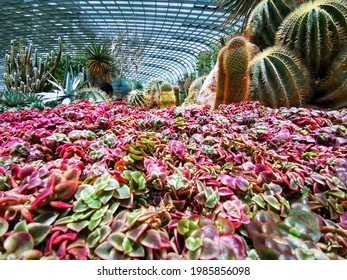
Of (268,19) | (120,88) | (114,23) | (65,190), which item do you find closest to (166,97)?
(268,19)

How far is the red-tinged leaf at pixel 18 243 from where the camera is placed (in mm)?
820

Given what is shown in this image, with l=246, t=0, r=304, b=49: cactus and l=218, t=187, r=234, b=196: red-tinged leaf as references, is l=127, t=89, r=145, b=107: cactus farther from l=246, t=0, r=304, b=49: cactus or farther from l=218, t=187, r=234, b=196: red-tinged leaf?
l=218, t=187, r=234, b=196: red-tinged leaf

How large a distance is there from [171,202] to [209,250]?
29cm

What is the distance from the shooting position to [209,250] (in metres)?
0.85

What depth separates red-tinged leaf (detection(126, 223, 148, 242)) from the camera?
849 mm

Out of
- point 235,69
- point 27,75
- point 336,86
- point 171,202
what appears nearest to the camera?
point 171,202

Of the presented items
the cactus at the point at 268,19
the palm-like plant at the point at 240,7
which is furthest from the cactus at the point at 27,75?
the cactus at the point at 268,19

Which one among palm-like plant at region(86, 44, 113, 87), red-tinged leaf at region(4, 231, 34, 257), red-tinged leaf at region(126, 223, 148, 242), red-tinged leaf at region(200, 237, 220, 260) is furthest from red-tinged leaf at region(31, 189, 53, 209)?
palm-like plant at region(86, 44, 113, 87)

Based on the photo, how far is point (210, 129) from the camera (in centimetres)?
209

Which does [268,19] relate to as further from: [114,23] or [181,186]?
[114,23]

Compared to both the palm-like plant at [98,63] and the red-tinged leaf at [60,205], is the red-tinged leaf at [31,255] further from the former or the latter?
the palm-like plant at [98,63]

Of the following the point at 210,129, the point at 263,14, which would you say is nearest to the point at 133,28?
the point at 263,14

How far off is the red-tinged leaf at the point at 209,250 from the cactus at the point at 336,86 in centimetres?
376
